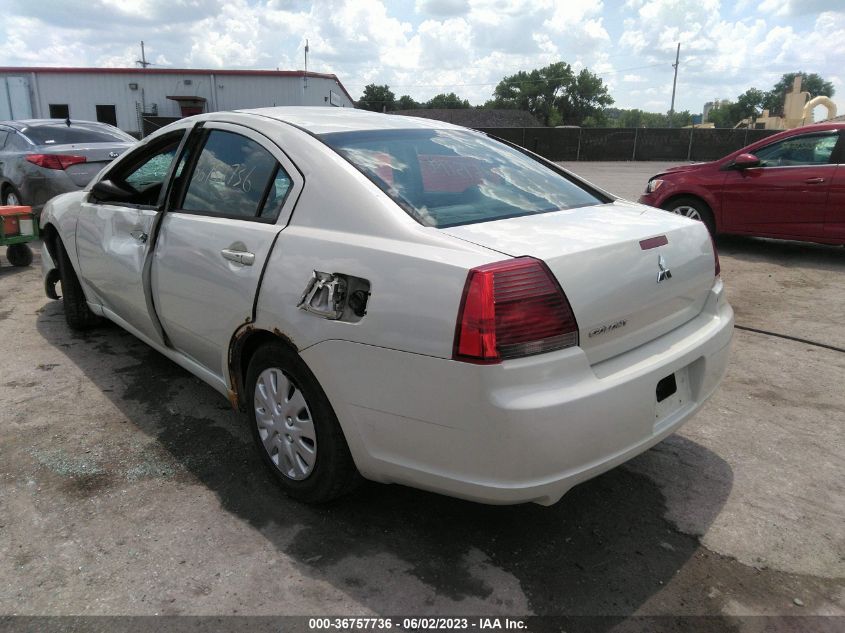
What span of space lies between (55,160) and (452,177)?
22.3 ft

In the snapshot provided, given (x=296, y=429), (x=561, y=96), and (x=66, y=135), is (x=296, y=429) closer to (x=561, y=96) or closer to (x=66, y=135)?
(x=66, y=135)

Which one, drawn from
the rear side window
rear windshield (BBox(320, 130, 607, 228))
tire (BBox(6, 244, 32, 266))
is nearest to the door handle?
the rear side window

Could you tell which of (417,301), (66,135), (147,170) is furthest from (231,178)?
(66,135)

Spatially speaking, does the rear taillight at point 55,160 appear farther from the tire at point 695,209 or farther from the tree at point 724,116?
the tree at point 724,116

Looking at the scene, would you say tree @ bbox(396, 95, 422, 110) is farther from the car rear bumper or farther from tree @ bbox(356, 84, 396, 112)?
the car rear bumper

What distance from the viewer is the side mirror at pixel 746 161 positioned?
751cm

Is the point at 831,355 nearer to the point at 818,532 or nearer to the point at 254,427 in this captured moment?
the point at 818,532

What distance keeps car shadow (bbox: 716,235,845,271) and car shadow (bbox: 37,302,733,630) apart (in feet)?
16.9

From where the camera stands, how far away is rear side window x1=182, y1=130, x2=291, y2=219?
9.23ft

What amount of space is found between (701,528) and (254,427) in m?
1.88

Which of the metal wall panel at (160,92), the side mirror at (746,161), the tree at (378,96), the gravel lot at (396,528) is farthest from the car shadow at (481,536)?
the tree at (378,96)

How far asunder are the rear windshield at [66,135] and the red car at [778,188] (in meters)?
7.30

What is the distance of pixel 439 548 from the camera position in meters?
2.49

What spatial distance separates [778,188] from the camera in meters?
7.35
